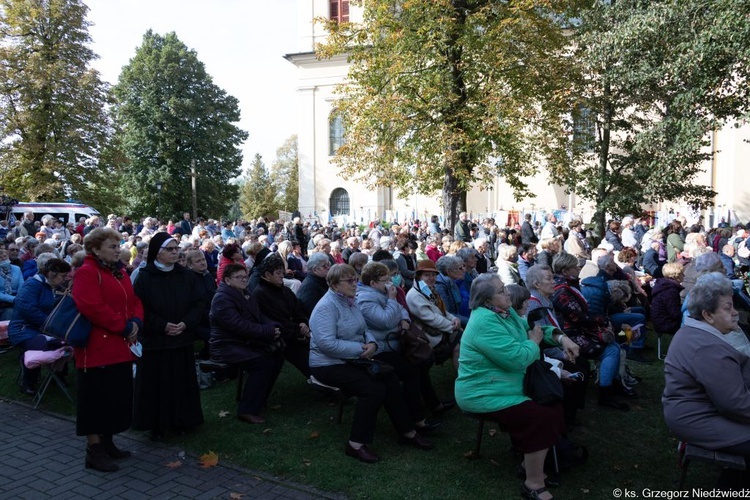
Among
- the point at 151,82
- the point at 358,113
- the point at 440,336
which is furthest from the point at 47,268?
the point at 151,82

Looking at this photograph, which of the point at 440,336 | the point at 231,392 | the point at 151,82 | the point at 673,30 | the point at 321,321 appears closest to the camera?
the point at 321,321

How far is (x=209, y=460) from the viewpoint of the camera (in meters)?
4.79

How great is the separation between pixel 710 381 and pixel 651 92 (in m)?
14.8

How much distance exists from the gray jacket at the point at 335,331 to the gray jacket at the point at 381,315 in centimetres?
12

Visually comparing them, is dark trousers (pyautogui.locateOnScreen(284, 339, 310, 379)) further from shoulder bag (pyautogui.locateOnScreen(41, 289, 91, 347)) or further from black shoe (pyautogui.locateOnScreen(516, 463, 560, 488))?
black shoe (pyautogui.locateOnScreen(516, 463, 560, 488))

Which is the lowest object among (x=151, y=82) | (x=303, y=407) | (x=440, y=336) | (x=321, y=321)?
(x=303, y=407)

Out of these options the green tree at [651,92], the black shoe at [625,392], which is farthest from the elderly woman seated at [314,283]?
the green tree at [651,92]

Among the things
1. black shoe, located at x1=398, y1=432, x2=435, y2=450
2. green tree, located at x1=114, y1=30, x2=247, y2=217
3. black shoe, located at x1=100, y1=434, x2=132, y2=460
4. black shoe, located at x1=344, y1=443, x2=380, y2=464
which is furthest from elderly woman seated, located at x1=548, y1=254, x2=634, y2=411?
green tree, located at x1=114, y1=30, x2=247, y2=217

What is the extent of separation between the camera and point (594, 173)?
18.7m

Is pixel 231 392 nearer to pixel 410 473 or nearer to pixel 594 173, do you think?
pixel 410 473

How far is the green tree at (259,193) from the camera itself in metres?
53.8

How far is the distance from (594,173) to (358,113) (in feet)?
26.9

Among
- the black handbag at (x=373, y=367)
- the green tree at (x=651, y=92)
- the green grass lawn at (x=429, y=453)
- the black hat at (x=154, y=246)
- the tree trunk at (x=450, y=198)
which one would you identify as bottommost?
the green grass lawn at (x=429, y=453)

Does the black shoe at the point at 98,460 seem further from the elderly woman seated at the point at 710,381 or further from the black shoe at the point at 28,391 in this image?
the elderly woman seated at the point at 710,381
